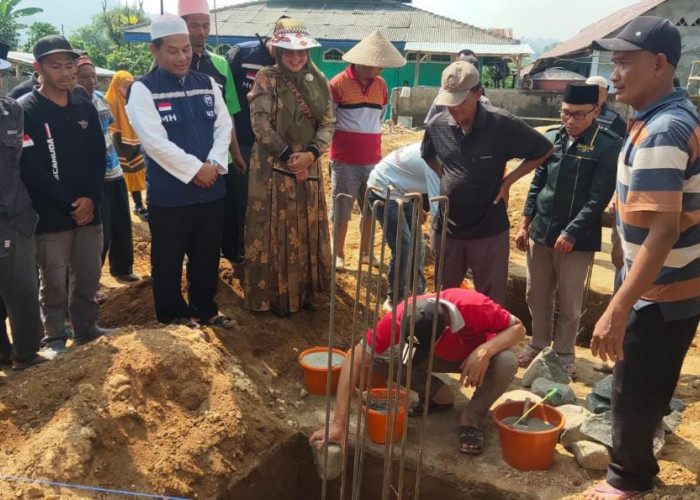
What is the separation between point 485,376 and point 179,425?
5.57 ft

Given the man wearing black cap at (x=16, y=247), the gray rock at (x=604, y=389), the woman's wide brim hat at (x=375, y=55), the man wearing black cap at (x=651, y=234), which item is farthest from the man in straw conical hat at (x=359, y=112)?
the man wearing black cap at (x=651, y=234)

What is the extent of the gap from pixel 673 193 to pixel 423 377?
5.99 feet

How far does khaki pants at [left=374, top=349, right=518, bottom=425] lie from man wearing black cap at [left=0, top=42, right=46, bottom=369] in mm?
2052

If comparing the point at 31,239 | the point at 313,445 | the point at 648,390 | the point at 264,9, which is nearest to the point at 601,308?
the point at 648,390

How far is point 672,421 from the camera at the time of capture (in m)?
3.57

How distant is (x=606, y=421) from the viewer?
3.34 metres

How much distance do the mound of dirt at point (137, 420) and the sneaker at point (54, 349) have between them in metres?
0.36

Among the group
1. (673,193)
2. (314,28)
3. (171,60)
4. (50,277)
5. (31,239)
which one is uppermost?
(314,28)

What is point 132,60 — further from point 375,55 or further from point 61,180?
point 61,180

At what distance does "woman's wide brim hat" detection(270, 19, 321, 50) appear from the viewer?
3.97 m

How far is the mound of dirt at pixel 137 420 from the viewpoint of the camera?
9.45ft

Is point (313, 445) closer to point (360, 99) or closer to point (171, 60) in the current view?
point (171, 60)

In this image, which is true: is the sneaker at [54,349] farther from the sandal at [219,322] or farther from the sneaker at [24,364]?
the sandal at [219,322]

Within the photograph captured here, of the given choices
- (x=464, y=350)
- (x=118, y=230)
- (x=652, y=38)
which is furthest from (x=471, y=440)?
(x=118, y=230)
